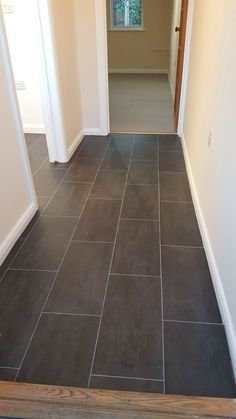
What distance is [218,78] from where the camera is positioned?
1.83 meters

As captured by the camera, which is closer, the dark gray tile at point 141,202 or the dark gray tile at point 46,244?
the dark gray tile at point 46,244

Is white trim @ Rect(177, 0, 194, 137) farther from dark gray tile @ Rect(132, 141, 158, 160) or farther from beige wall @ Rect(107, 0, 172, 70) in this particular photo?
beige wall @ Rect(107, 0, 172, 70)

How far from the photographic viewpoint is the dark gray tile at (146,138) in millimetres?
3662

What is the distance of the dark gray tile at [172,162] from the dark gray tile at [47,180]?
3.16ft

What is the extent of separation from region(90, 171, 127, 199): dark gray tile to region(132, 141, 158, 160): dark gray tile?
414 mm

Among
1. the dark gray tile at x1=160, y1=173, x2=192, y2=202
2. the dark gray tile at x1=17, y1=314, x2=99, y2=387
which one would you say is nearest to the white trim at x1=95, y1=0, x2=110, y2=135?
the dark gray tile at x1=160, y1=173, x2=192, y2=202

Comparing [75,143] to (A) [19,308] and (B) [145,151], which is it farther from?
(A) [19,308]

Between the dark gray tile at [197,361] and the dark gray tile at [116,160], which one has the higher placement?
the dark gray tile at [197,361]

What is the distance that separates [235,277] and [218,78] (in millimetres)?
1147

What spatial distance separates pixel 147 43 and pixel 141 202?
6.07 metres

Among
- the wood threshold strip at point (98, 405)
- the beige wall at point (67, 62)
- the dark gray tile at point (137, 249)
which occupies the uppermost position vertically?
the beige wall at point (67, 62)

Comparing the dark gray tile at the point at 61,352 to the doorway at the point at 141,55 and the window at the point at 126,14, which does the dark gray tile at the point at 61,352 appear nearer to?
the doorway at the point at 141,55

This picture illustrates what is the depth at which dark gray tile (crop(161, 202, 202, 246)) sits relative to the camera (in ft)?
6.82

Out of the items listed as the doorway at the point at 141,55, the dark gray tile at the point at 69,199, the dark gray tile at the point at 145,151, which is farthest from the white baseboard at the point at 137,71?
the dark gray tile at the point at 69,199
